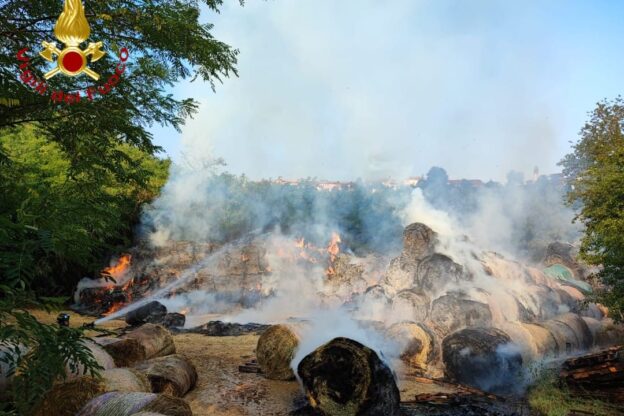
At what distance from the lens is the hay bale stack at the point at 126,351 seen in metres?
7.11

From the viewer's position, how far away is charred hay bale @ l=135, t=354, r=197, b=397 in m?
6.23

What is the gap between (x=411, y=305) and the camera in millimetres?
12016

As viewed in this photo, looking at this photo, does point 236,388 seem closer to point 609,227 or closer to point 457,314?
point 457,314

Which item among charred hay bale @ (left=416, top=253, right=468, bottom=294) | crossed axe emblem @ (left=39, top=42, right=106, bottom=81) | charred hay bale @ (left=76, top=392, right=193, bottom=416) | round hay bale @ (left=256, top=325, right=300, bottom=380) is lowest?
charred hay bale @ (left=76, top=392, right=193, bottom=416)

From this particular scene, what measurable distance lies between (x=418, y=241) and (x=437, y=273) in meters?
2.26

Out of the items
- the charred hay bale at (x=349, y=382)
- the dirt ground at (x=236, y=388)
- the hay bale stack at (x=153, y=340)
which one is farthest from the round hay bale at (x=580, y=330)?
the hay bale stack at (x=153, y=340)

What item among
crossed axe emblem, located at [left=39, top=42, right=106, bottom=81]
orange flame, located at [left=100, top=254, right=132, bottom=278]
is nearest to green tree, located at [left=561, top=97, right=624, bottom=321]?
crossed axe emblem, located at [left=39, top=42, right=106, bottom=81]

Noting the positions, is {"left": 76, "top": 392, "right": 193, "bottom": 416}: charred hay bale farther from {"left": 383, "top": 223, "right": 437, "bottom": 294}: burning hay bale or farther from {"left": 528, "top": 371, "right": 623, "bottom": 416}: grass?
{"left": 383, "top": 223, "right": 437, "bottom": 294}: burning hay bale

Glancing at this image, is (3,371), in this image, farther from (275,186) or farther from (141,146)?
(275,186)

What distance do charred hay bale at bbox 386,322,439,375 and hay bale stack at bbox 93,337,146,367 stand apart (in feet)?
18.5

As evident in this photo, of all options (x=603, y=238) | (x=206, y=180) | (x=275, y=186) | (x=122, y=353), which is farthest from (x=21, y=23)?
(x=275, y=186)

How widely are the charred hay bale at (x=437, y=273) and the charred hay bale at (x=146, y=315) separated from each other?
909 centimetres

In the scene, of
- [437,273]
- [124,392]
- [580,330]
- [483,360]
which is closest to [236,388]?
[124,392]

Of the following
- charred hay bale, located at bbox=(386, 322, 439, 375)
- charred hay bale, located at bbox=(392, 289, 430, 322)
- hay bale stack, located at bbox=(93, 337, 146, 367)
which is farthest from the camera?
charred hay bale, located at bbox=(392, 289, 430, 322)
